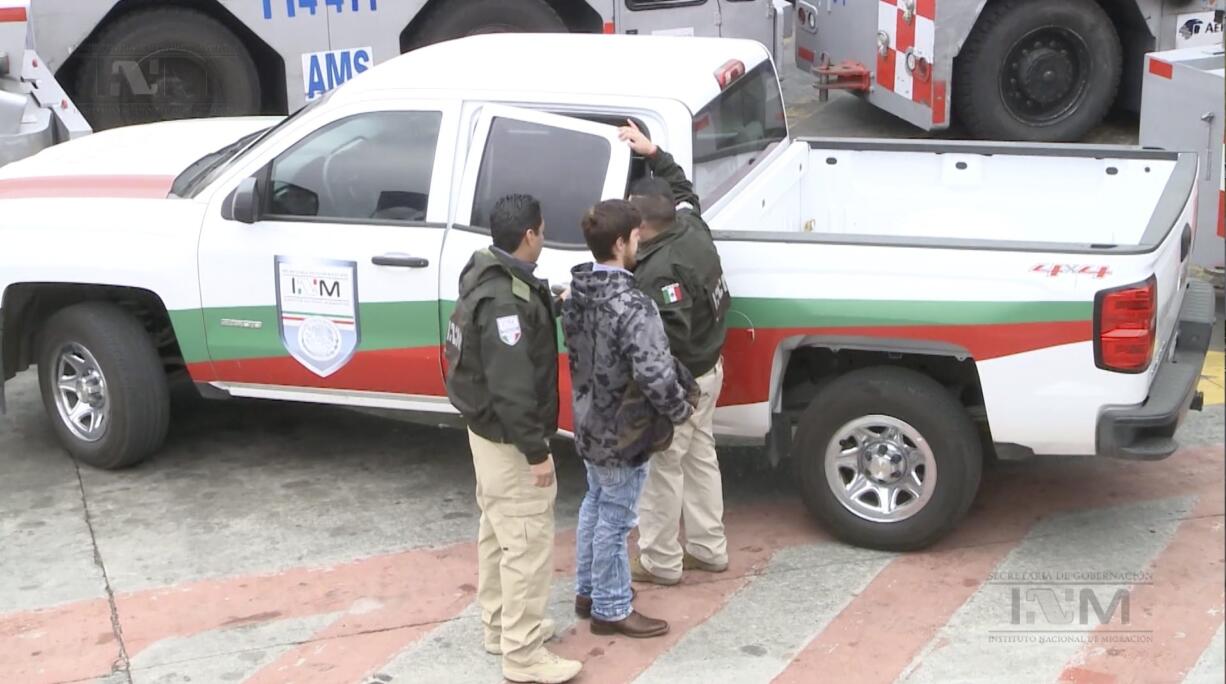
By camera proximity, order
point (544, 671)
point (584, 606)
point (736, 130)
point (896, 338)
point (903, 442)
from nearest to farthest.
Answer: point (544, 671) < point (584, 606) < point (896, 338) < point (903, 442) < point (736, 130)

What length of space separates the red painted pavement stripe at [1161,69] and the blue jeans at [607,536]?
4.98m

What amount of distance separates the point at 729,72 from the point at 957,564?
6.93 ft

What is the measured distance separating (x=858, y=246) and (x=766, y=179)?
93cm

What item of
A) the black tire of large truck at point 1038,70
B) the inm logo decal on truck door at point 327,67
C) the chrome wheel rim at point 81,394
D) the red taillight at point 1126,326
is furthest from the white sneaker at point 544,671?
the black tire of large truck at point 1038,70

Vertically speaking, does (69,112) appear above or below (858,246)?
above

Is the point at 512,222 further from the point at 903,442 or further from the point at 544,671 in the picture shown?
the point at 903,442

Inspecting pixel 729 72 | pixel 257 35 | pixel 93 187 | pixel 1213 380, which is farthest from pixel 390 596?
pixel 257 35

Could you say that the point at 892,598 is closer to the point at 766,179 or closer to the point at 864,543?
the point at 864,543

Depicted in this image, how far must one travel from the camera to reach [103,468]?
6914 millimetres

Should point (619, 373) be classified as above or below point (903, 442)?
above

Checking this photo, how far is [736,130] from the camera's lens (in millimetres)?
6414

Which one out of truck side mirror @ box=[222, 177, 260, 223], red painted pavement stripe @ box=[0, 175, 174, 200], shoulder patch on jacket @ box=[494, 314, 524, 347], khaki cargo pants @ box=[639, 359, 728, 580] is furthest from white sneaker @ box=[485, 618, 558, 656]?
red painted pavement stripe @ box=[0, 175, 174, 200]

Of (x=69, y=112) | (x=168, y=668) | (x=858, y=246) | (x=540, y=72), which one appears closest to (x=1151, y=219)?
(x=858, y=246)

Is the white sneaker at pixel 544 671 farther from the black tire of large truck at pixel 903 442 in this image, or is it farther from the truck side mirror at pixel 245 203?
the truck side mirror at pixel 245 203
